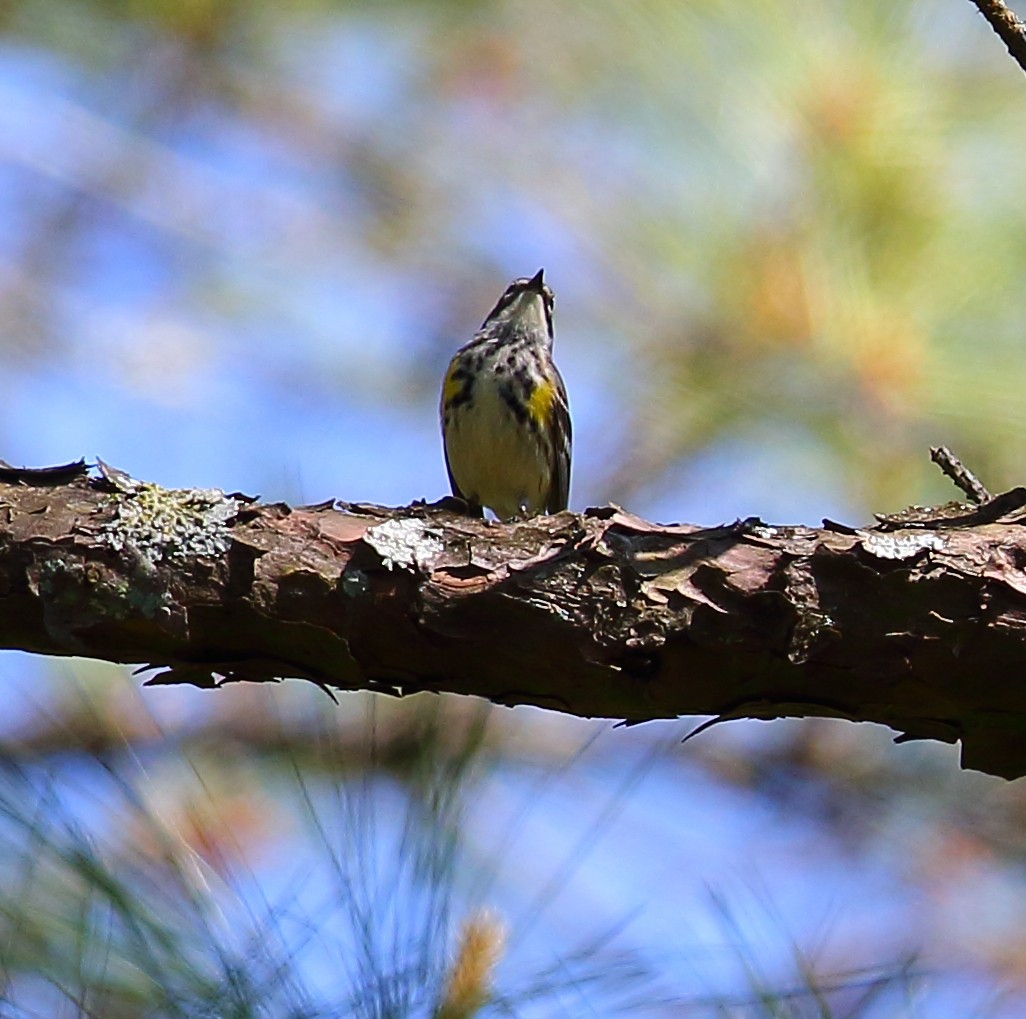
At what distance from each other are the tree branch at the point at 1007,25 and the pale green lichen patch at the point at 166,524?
110cm

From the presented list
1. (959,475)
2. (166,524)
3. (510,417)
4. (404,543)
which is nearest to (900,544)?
(959,475)

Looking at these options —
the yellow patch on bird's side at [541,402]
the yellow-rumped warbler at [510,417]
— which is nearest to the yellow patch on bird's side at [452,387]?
the yellow-rumped warbler at [510,417]

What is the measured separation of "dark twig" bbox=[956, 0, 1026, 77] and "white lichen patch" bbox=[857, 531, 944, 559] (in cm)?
62

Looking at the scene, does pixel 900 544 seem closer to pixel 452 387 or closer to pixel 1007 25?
pixel 1007 25

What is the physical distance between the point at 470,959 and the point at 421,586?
460mm

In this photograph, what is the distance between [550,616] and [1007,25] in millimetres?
930

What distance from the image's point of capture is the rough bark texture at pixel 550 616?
1.86 m

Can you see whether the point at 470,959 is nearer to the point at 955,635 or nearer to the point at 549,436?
the point at 955,635

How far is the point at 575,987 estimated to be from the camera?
5.57 ft

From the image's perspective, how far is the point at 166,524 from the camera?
1.90 metres

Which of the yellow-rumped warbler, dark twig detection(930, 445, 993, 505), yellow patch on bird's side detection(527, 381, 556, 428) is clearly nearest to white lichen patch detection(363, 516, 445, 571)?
dark twig detection(930, 445, 993, 505)

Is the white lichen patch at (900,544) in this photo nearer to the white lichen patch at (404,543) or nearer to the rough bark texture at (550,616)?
the rough bark texture at (550,616)

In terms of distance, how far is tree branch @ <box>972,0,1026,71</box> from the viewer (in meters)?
2.06

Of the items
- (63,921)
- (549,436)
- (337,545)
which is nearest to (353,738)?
(337,545)
